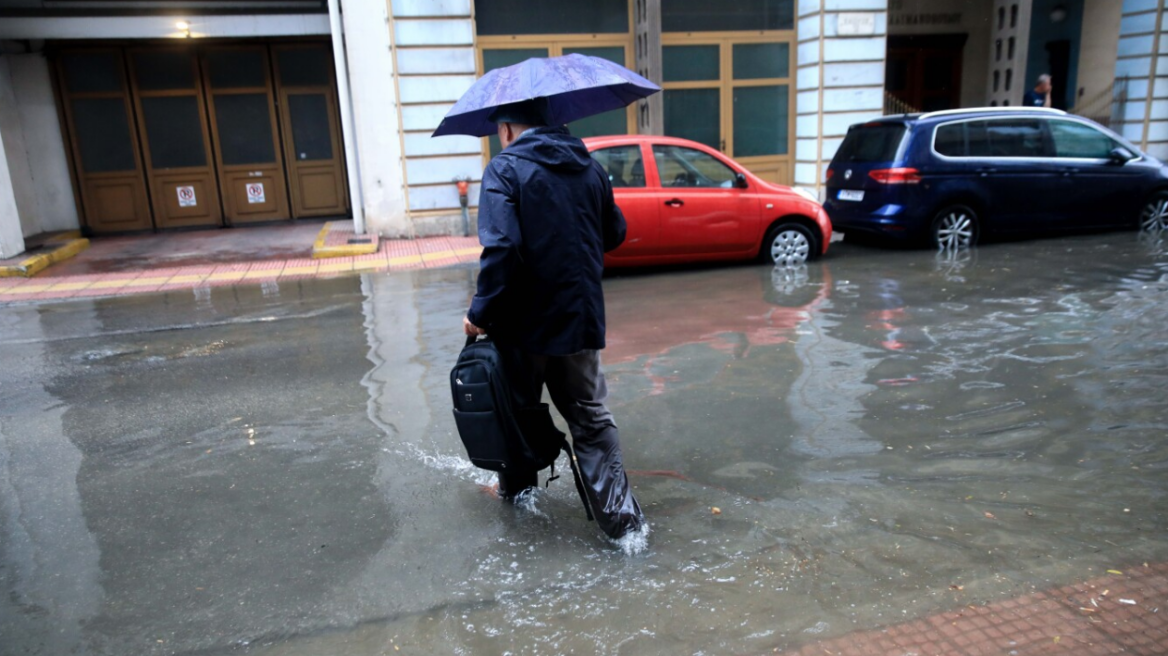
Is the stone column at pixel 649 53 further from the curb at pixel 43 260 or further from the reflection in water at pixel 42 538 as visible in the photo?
the reflection in water at pixel 42 538

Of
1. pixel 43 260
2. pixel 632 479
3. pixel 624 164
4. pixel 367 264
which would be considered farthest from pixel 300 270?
pixel 632 479

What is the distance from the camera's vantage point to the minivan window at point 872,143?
1036cm

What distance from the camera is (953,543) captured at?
11.7ft

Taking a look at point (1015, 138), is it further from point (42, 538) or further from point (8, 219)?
point (8, 219)

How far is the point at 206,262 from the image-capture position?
11789 mm

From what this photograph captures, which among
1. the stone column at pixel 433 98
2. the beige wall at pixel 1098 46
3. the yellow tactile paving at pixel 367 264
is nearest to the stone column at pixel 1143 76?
the beige wall at pixel 1098 46

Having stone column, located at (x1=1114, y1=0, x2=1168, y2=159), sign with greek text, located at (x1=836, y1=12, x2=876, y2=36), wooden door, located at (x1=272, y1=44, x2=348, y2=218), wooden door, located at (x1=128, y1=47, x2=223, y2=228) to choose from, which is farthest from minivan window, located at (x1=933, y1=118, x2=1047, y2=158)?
wooden door, located at (x1=128, y1=47, x2=223, y2=228)

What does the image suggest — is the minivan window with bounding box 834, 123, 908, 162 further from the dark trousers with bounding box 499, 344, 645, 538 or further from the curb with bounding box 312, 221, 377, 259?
the dark trousers with bounding box 499, 344, 645, 538

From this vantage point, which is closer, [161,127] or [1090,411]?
[1090,411]

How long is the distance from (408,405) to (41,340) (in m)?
4.56

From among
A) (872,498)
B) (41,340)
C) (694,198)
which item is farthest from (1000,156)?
(41,340)

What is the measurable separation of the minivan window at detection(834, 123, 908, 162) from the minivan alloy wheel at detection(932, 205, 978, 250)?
1016 mm

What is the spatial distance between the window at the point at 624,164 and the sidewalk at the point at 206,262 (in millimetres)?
2758

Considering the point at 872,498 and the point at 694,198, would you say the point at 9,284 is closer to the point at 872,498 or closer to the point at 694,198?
the point at 694,198
